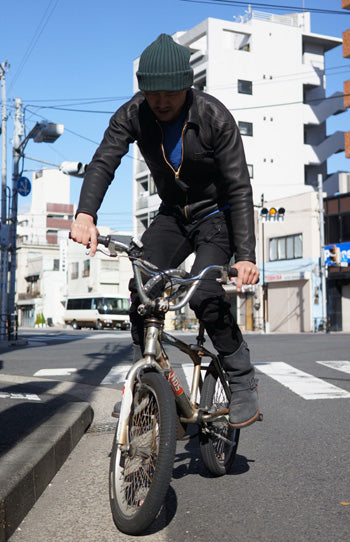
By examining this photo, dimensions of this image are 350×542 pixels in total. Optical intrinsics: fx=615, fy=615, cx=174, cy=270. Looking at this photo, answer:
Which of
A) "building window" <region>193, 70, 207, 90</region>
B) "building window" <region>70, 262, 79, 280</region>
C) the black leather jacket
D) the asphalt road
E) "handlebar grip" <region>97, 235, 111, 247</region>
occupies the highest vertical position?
"building window" <region>193, 70, 207, 90</region>

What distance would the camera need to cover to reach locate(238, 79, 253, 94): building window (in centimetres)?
4481

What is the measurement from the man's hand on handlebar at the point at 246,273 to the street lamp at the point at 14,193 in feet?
50.9

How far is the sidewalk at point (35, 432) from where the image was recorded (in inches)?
93.8

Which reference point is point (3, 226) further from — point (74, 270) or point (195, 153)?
point (74, 270)

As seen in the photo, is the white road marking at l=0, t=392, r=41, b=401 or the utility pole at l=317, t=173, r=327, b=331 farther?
the utility pole at l=317, t=173, r=327, b=331

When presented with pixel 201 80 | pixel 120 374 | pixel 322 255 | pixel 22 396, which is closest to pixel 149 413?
pixel 22 396

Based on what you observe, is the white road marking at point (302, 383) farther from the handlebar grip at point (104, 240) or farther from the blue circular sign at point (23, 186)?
the blue circular sign at point (23, 186)

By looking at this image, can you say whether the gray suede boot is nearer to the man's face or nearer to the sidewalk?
the sidewalk

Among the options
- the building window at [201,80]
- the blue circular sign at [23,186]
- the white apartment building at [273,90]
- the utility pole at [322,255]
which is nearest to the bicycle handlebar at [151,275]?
the blue circular sign at [23,186]

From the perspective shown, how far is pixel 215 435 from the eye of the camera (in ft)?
9.85

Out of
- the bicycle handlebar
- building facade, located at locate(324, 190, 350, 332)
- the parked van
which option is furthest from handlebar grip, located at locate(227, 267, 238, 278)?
the parked van

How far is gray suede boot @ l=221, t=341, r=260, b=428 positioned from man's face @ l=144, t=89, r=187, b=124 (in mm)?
1193

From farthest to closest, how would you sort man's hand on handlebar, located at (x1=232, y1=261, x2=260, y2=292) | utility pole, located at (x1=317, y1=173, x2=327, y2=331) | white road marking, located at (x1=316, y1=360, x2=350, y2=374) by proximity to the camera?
1. utility pole, located at (x1=317, y1=173, x2=327, y2=331)
2. white road marking, located at (x1=316, y1=360, x2=350, y2=374)
3. man's hand on handlebar, located at (x1=232, y1=261, x2=260, y2=292)

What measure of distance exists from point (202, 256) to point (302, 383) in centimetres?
399
